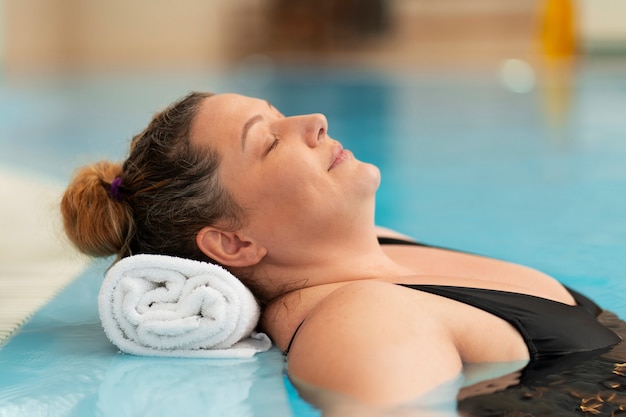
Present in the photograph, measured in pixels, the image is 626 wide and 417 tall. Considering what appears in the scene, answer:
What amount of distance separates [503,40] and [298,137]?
676 inches

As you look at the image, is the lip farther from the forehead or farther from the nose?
the forehead

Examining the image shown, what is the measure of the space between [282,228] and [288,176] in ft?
0.43

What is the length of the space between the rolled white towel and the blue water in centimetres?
7

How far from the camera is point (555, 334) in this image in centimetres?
229

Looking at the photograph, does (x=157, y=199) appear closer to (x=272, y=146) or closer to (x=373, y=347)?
(x=272, y=146)

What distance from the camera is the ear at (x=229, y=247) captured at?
7.99 ft

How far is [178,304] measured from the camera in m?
2.33

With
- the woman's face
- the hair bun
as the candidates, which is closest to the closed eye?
the woman's face

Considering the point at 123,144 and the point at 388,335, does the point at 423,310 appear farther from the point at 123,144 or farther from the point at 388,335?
the point at 123,144

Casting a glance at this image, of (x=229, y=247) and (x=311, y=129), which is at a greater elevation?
(x=311, y=129)

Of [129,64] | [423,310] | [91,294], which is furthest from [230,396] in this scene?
[129,64]

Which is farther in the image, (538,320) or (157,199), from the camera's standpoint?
(157,199)

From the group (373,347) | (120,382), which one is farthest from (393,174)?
(373,347)

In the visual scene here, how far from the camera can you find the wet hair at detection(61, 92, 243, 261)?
8.02 feet
